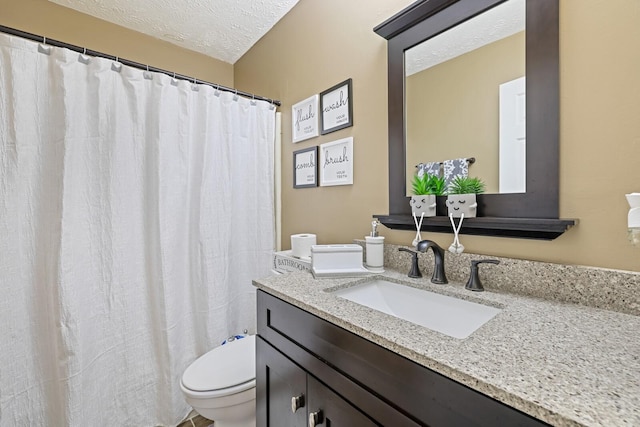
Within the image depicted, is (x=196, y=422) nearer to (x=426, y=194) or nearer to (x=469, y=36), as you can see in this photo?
(x=426, y=194)

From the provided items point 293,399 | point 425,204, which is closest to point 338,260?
point 425,204

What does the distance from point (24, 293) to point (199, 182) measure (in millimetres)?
896

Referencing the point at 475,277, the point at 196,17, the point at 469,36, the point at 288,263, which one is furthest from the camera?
the point at 196,17

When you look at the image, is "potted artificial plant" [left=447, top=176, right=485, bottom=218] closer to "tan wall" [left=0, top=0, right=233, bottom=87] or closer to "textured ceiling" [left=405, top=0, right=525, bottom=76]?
"textured ceiling" [left=405, top=0, right=525, bottom=76]

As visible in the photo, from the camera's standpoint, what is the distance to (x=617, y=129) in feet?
2.45

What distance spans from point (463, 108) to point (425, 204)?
0.38m

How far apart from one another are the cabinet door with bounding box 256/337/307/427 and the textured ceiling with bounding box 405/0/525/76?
1.23 metres

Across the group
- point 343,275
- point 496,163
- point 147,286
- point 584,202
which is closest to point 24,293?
point 147,286

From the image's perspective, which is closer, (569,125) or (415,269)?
(569,125)

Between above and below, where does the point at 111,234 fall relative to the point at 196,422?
above

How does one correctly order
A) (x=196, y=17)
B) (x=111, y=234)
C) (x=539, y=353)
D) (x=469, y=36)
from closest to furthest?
(x=539, y=353), (x=469, y=36), (x=111, y=234), (x=196, y=17)

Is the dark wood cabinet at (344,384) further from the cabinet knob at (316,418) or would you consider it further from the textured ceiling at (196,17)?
the textured ceiling at (196,17)

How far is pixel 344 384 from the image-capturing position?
698 millimetres

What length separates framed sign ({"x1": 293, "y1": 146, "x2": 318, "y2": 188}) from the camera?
1676 mm
